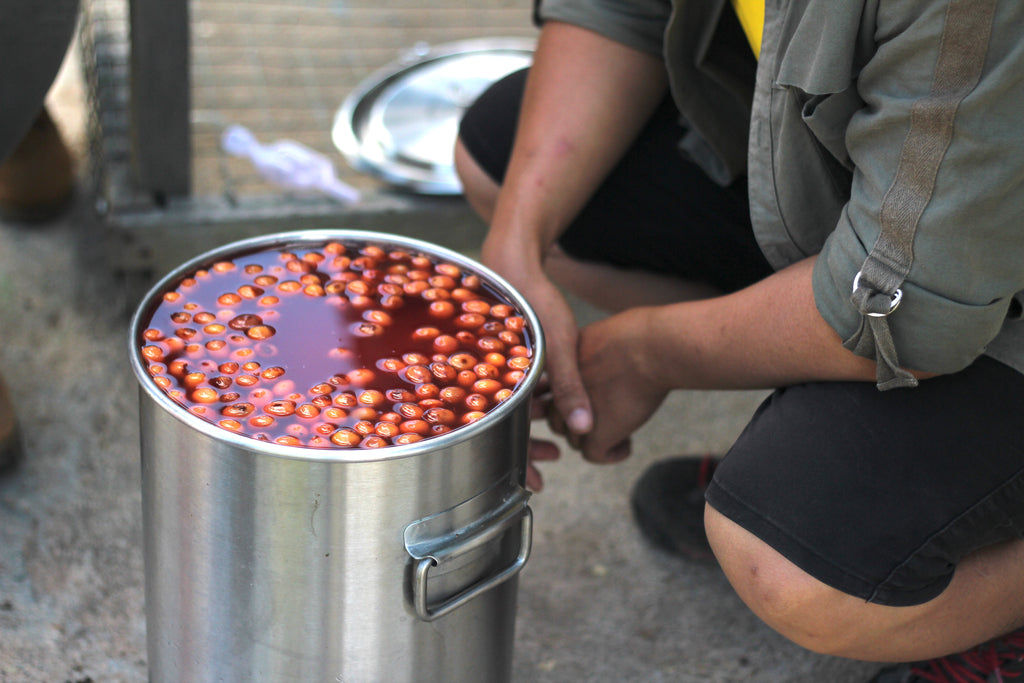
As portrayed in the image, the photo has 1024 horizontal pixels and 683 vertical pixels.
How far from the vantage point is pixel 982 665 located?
1.20m

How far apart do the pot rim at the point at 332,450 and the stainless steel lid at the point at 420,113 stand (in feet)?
2.81

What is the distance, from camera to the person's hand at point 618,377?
1.28 meters

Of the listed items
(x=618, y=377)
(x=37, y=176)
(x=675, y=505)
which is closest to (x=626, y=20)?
(x=618, y=377)

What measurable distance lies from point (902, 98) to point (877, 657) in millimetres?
571

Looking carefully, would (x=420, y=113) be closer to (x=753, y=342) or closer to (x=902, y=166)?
(x=753, y=342)

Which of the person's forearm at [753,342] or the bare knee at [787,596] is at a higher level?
the person's forearm at [753,342]

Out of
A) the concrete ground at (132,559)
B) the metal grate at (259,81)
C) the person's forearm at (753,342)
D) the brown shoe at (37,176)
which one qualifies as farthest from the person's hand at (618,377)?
the brown shoe at (37,176)

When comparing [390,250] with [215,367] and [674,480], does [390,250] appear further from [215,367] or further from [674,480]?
[674,480]

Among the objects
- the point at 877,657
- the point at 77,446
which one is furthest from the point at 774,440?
the point at 77,446

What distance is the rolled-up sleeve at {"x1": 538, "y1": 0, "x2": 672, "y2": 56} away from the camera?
1.38 m

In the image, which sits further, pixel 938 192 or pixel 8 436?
pixel 8 436

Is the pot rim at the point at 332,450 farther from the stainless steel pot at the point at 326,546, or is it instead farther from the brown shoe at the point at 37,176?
the brown shoe at the point at 37,176

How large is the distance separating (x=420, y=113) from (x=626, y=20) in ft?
3.35

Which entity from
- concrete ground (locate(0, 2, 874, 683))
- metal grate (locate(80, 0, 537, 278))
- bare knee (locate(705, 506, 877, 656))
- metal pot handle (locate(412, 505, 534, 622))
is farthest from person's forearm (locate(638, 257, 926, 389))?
metal grate (locate(80, 0, 537, 278))
